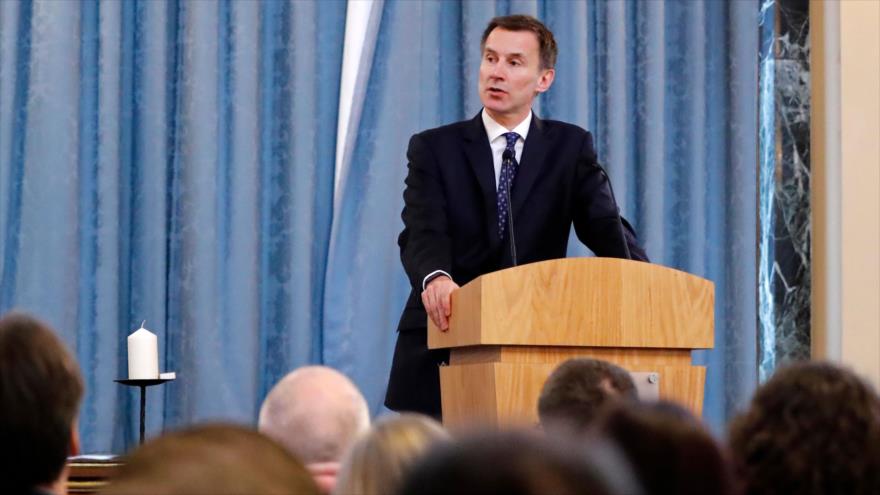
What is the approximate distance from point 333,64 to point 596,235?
179 centimetres

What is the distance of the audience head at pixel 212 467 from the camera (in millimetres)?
811

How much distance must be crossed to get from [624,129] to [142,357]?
2135mm

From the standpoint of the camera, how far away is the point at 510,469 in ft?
2.13

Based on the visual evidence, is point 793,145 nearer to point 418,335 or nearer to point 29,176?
point 418,335

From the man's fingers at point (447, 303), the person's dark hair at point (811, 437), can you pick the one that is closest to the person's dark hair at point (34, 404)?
the person's dark hair at point (811, 437)

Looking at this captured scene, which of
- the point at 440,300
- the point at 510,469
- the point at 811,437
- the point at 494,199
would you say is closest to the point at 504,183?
the point at 494,199

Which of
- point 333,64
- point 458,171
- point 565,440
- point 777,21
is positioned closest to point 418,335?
point 458,171

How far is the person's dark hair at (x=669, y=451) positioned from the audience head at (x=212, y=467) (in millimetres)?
238

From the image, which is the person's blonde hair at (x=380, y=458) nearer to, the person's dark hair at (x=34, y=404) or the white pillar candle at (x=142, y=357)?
the person's dark hair at (x=34, y=404)

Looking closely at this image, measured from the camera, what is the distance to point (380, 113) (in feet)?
15.9

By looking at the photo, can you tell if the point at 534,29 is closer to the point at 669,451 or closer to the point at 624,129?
the point at 624,129

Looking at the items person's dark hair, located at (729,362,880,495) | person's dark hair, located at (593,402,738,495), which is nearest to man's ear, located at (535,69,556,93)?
person's dark hair, located at (729,362,880,495)

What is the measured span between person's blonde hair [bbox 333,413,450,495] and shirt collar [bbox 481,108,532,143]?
241 centimetres

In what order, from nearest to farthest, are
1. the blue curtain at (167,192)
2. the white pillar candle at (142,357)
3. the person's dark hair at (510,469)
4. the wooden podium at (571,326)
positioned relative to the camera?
the person's dark hair at (510,469), the wooden podium at (571,326), the white pillar candle at (142,357), the blue curtain at (167,192)
